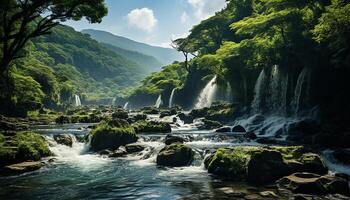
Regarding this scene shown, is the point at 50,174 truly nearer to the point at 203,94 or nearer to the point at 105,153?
the point at 105,153

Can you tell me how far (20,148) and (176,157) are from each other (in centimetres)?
1047

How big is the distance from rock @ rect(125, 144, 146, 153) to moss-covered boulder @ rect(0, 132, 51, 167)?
6243 millimetres

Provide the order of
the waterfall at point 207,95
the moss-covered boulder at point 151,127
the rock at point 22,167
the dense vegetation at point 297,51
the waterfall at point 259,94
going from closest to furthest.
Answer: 1. the rock at point 22,167
2. the dense vegetation at point 297,51
3. the moss-covered boulder at point 151,127
4. the waterfall at point 259,94
5. the waterfall at point 207,95

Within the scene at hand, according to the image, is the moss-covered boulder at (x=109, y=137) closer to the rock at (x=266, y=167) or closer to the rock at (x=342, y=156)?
the rock at (x=266, y=167)

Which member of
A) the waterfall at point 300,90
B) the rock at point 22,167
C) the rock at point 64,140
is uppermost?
the waterfall at point 300,90

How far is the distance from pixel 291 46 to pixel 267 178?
29798mm

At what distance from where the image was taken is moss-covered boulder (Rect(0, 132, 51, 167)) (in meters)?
22.8

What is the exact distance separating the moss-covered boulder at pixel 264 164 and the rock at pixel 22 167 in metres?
11.3

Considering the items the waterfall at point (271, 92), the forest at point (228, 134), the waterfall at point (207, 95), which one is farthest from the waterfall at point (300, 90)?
the waterfall at point (207, 95)

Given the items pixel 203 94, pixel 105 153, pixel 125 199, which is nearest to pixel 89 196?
pixel 125 199

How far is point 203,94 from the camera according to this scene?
8719 centimetres

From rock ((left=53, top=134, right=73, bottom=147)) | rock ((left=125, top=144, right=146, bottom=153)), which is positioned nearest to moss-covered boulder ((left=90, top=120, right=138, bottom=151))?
rock ((left=125, top=144, right=146, bottom=153))

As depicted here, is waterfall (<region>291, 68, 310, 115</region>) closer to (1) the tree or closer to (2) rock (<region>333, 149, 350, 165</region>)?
(2) rock (<region>333, 149, 350, 165</region>)

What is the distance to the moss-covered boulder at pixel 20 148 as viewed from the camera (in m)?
22.8
